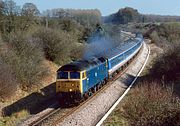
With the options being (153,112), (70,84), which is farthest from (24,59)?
(153,112)

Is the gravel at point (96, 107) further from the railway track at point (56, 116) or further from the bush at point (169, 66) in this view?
the bush at point (169, 66)

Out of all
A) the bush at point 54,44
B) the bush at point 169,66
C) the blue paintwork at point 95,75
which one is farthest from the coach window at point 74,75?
the bush at point 54,44

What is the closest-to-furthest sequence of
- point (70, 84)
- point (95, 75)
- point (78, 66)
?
point (70, 84), point (78, 66), point (95, 75)

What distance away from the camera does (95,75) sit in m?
26.4

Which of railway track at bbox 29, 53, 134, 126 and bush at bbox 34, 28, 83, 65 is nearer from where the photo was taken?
railway track at bbox 29, 53, 134, 126

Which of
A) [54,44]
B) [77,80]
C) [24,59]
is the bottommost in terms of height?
[77,80]

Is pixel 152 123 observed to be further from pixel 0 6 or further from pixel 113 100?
pixel 0 6

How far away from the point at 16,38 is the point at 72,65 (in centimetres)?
897

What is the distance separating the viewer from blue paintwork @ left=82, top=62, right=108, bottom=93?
78.8 feet

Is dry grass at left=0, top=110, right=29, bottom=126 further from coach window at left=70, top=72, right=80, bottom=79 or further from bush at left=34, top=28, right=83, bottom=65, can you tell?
bush at left=34, top=28, right=83, bottom=65

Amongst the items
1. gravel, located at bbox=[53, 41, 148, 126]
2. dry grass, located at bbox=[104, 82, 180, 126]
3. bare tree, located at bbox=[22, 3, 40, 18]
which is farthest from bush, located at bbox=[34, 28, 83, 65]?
dry grass, located at bbox=[104, 82, 180, 126]

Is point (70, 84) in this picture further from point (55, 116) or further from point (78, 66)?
point (55, 116)

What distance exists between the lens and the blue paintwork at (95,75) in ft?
78.8

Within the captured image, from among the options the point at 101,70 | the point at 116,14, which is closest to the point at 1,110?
the point at 101,70
